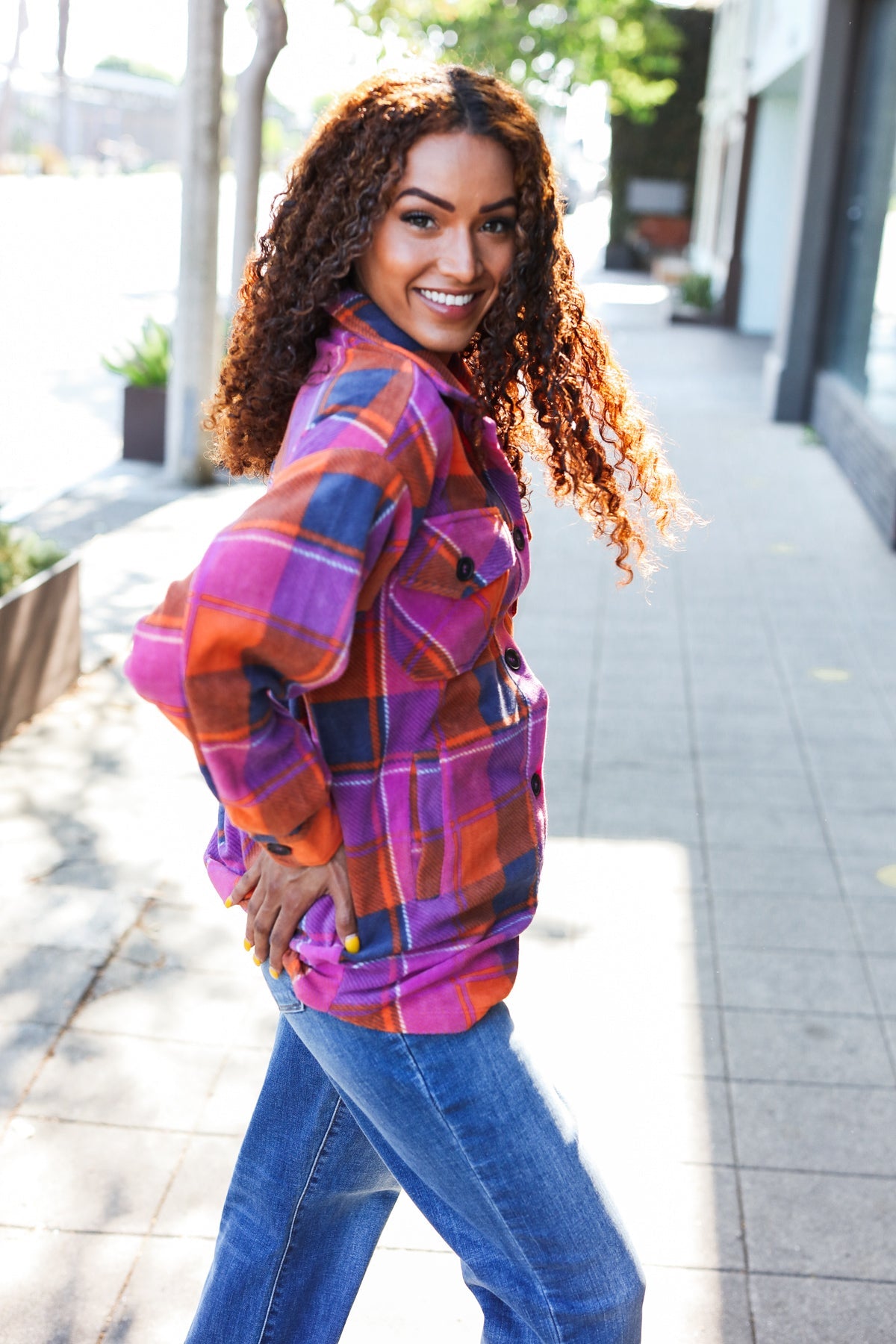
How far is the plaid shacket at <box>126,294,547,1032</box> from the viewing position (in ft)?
4.98

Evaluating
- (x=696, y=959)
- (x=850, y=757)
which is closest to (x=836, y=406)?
(x=850, y=757)

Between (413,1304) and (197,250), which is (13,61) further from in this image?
(413,1304)

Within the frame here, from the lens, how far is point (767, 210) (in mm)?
21984

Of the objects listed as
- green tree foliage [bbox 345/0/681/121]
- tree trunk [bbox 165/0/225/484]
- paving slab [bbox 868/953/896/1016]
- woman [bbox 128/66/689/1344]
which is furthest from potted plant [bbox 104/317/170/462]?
green tree foliage [bbox 345/0/681/121]

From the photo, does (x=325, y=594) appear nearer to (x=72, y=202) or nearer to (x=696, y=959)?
(x=696, y=959)

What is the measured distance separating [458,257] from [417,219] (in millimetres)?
67

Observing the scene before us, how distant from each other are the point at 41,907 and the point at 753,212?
66.5ft

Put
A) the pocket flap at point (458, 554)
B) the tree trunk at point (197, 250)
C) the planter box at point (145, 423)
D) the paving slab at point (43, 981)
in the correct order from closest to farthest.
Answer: the pocket flap at point (458, 554) < the paving slab at point (43, 981) < the tree trunk at point (197, 250) < the planter box at point (145, 423)

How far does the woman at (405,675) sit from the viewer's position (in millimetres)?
1545

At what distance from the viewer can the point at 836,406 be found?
11.7 metres

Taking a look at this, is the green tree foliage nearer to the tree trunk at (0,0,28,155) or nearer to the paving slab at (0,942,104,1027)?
the tree trunk at (0,0,28,155)

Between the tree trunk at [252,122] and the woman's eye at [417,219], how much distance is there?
9.71 metres

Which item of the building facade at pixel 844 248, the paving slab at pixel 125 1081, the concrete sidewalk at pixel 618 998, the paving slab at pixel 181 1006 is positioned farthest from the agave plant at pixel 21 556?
the building facade at pixel 844 248

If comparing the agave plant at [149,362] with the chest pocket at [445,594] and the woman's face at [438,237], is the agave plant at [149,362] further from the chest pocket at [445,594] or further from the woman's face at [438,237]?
the chest pocket at [445,594]
